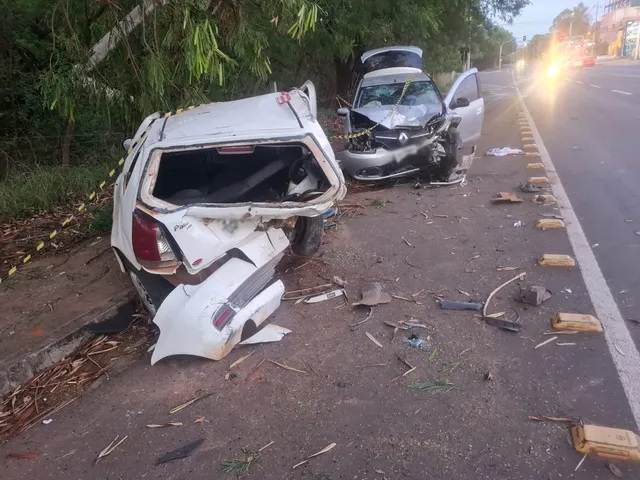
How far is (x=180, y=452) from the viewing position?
294 cm

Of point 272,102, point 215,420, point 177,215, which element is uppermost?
point 272,102

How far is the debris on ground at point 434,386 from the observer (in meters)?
3.25

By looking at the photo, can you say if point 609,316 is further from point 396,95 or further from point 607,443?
point 396,95

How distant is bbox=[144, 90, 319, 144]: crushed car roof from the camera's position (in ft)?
13.3

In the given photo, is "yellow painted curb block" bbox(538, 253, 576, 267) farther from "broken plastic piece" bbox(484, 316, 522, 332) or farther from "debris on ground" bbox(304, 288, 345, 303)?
"debris on ground" bbox(304, 288, 345, 303)

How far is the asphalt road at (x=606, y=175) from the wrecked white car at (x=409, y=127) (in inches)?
73.3

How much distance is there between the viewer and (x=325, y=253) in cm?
568

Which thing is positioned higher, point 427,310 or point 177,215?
point 177,215

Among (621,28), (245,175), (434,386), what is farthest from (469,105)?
(621,28)

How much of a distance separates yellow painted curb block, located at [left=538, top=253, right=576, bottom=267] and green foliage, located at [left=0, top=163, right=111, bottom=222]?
6.74m

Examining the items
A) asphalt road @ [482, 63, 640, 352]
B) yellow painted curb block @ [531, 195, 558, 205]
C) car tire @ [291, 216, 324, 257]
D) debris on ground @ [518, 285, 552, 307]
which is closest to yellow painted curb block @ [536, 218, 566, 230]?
asphalt road @ [482, 63, 640, 352]

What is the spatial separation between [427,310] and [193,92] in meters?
4.17

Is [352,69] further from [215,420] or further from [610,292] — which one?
[215,420]

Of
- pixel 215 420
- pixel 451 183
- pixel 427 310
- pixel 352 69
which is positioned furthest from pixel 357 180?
pixel 352 69
